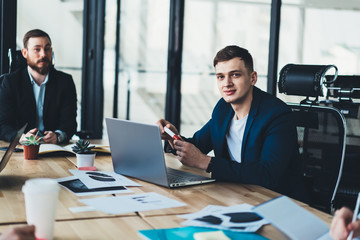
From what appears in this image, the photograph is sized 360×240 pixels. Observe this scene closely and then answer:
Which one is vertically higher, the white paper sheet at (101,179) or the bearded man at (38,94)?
the bearded man at (38,94)

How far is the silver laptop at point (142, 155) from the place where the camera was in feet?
5.11

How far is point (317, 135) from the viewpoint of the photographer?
6.92ft

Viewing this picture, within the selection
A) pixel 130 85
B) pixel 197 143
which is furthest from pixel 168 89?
pixel 197 143

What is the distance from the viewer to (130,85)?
5027 mm

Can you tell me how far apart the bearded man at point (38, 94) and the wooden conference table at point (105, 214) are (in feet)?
3.55

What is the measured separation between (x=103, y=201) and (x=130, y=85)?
3.72 metres

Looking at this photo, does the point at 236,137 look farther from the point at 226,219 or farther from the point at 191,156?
the point at 226,219

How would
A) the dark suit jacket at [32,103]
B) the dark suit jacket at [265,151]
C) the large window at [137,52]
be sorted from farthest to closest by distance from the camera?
1. the large window at [137,52]
2. the dark suit jacket at [32,103]
3. the dark suit jacket at [265,151]

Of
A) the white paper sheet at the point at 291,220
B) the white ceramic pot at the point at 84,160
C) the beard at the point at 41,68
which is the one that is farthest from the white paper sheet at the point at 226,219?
the beard at the point at 41,68

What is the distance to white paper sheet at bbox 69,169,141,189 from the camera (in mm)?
1601

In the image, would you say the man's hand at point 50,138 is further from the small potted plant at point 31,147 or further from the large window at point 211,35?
the large window at point 211,35

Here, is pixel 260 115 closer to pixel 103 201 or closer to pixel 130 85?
pixel 103 201

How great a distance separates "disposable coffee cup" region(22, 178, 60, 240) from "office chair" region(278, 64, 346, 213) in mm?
1300

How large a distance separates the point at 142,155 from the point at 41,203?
68cm
